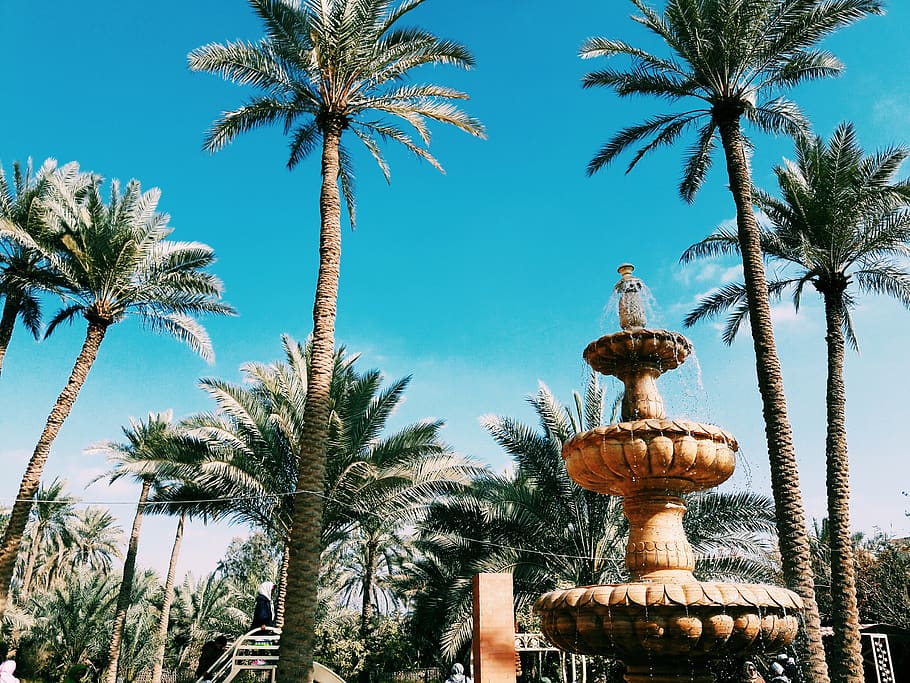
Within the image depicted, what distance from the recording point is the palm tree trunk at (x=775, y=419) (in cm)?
947

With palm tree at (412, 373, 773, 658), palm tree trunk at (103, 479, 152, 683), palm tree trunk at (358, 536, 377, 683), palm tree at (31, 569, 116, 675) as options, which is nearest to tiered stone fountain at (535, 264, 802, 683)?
palm tree at (412, 373, 773, 658)

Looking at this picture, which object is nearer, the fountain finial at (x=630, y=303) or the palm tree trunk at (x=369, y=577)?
the fountain finial at (x=630, y=303)

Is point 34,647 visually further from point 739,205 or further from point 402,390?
point 739,205

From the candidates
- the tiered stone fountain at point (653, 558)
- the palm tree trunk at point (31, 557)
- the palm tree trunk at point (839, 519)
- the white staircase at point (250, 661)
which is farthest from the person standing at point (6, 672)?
the palm tree trunk at point (31, 557)

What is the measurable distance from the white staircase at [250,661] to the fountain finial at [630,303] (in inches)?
281

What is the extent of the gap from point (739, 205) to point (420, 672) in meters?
16.6

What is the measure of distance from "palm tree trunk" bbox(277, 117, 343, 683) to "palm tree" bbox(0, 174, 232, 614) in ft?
21.1

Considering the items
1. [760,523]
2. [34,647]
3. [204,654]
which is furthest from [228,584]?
[760,523]

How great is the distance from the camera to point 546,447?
14867mm

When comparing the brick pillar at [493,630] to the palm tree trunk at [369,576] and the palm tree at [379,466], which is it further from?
the palm tree trunk at [369,576]

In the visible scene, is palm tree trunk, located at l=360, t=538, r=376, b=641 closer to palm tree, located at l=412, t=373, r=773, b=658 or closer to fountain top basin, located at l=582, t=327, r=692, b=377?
palm tree, located at l=412, t=373, r=773, b=658

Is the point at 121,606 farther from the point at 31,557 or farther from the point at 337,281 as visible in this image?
the point at 31,557

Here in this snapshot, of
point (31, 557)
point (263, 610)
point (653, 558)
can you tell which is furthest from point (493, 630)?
point (31, 557)

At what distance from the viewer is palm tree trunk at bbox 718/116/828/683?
9.47m
